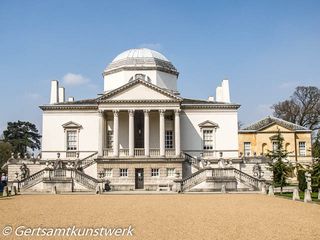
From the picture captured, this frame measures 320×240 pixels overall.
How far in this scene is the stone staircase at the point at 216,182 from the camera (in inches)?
1415

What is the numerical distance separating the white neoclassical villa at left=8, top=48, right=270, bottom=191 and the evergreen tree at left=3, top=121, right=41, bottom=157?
38412mm

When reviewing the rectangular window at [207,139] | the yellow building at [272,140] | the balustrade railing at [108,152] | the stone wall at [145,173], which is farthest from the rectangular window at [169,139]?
the yellow building at [272,140]

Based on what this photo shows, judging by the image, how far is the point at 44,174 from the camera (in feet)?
122

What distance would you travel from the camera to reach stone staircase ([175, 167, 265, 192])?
35.9m

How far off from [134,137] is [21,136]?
50.0 m

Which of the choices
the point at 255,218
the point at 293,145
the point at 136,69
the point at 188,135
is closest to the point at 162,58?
the point at 136,69

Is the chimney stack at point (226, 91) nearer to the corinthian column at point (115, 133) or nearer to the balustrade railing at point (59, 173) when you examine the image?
the corinthian column at point (115, 133)

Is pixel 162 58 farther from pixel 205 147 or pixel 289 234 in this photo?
pixel 289 234

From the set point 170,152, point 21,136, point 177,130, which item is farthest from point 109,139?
point 21,136

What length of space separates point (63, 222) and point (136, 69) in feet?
118

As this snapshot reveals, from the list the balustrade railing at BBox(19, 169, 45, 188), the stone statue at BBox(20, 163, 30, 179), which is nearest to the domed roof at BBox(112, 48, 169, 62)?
the stone statue at BBox(20, 163, 30, 179)

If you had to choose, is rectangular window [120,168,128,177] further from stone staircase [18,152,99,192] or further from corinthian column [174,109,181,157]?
corinthian column [174,109,181,157]

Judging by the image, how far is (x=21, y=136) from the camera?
88.1m

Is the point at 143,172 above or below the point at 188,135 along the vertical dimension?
below
